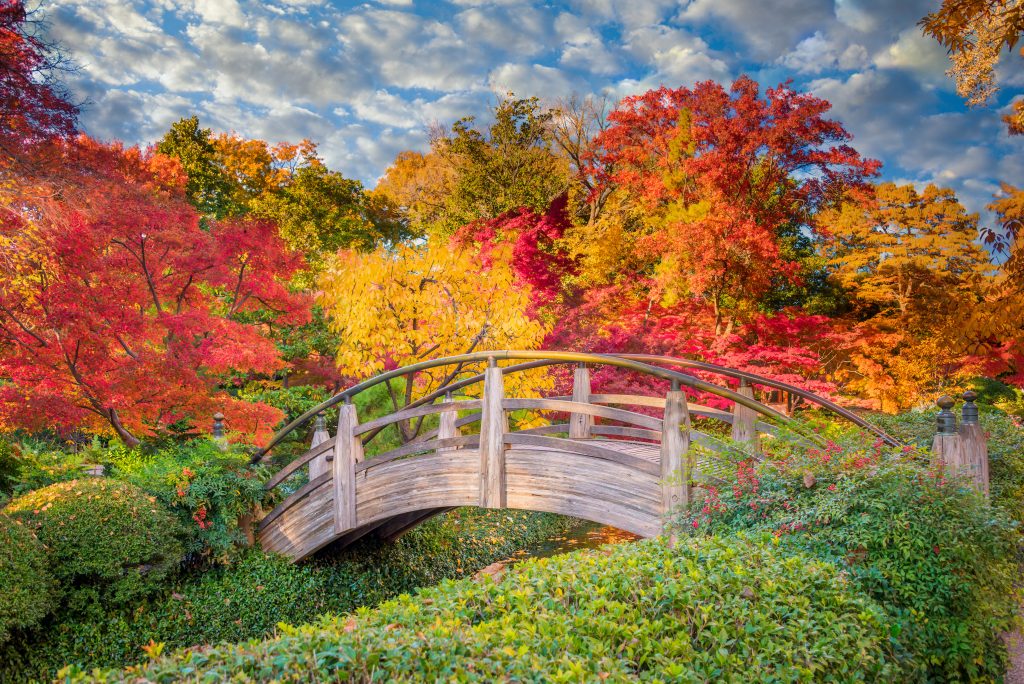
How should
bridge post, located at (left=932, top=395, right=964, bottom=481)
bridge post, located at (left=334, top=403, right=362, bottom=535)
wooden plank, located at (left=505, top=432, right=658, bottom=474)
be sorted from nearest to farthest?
bridge post, located at (left=932, top=395, right=964, bottom=481) → wooden plank, located at (left=505, top=432, right=658, bottom=474) → bridge post, located at (left=334, top=403, right=362, bottom=535)

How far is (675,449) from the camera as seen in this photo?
5.00 metres

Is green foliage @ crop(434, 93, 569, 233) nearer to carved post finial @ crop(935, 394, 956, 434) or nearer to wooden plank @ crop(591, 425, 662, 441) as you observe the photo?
wooden plank @ crop(591, 425, 662, 441)

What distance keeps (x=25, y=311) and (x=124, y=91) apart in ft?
17.9

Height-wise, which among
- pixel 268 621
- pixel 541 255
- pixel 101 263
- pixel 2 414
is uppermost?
pixel 541 255

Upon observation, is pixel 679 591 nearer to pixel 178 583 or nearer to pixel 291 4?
pixel 178 583

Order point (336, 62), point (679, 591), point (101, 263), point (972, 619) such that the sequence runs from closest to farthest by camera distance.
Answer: point (679, 591)
point (972, 619)
point (101, 263)
point (336, 62)

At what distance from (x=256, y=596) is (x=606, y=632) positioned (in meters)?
5.36

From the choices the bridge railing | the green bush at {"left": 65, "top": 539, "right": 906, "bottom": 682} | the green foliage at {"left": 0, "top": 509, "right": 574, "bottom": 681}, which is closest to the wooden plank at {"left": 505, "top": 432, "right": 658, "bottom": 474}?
the bridge railing

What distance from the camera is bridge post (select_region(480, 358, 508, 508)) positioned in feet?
19.3

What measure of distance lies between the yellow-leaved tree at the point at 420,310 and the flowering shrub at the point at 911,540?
16.6 feet

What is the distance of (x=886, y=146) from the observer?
45.8 ft

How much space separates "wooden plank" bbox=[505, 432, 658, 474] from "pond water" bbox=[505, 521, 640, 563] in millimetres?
4015

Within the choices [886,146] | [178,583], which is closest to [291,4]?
[178,583]

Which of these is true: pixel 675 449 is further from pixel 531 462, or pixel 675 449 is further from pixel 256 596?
pixel 256 596
